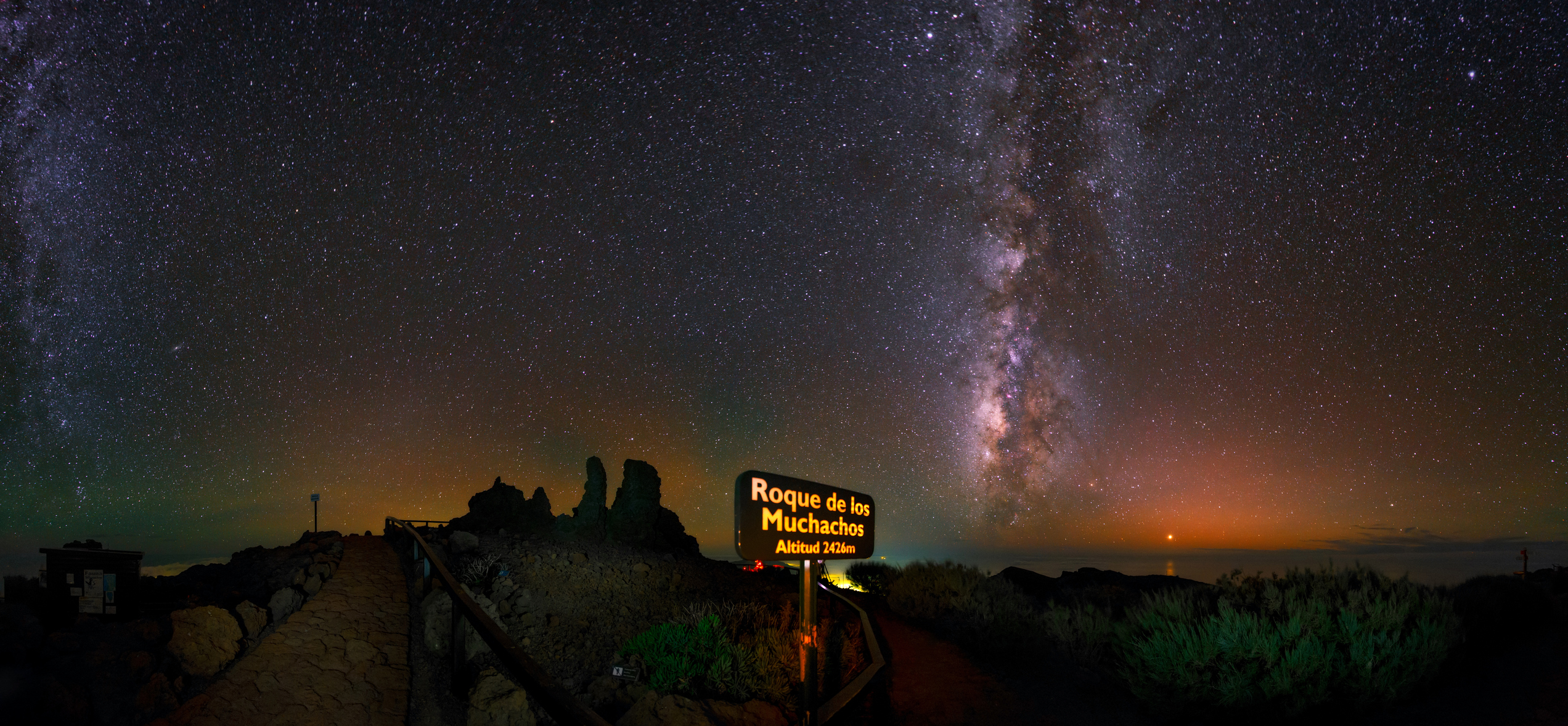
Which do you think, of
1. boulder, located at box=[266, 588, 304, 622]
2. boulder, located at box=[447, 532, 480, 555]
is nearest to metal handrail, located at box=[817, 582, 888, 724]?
boulder, located at box=[266, 588, 304, 622]

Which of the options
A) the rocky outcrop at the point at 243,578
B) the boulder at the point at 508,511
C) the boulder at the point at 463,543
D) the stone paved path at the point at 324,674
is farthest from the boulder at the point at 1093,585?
the boulder at the point at 508,511

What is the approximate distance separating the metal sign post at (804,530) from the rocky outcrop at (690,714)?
23.8 inches

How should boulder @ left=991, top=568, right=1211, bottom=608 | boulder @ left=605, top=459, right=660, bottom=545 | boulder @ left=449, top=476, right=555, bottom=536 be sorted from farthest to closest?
boulder @ left=449, top=476, right=555, bottom=536, boulder @ left=605, top=459, right=660, bottom=545, boulder @ left=991, top=568, right=1211, bottom=608

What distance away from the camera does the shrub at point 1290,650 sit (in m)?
8.93

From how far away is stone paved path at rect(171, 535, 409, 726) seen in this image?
6.73m

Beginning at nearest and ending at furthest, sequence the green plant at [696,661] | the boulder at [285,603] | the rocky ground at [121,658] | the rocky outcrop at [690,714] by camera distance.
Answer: the rocky ground at [121,658]
the rocky outcrop at [690,714]
the green plant at [696,661]
the boulder at [285,603]

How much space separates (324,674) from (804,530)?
→ 5.37 meters

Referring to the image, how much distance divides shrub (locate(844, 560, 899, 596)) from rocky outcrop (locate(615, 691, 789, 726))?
10.2m

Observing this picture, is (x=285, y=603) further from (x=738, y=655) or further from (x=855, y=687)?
(x=855, y=687)

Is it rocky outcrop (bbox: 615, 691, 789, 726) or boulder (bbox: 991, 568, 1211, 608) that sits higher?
rocky outcrop (bbox: 615, 691, 789, 726)

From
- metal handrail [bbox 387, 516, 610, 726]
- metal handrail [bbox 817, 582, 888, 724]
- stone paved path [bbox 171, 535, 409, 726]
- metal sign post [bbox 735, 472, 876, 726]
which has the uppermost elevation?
metal sign post [bbox 735, 472, 876, 726]

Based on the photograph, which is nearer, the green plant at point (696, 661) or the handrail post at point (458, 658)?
the handrail post at point (458, 658)

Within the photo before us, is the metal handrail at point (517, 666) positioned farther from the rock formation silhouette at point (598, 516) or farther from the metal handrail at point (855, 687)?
the rock formation silhouette at point (598, 516)

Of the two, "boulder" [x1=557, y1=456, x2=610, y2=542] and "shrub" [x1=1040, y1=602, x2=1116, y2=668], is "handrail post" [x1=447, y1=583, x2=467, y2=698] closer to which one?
"shrub" [x1=1040, y1=602, x2=1116, y2=668]
